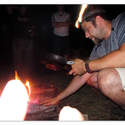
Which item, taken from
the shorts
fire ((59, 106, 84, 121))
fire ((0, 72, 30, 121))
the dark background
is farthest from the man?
the dark background

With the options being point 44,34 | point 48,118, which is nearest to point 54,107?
point 48,118

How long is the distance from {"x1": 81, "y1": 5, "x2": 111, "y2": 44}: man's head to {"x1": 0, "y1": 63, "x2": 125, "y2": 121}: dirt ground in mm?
1080

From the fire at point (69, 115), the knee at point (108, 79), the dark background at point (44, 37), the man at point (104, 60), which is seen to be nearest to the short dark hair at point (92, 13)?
the man at point (104, 60)

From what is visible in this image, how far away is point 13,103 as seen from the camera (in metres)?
2.08

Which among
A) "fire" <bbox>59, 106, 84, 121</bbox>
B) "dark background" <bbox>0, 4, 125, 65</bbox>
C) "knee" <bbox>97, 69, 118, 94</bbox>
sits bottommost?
"fire" <bbox>59, 106, 84, 121</bbox>

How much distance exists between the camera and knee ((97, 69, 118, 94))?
8.61 ft

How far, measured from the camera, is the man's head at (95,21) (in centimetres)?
293

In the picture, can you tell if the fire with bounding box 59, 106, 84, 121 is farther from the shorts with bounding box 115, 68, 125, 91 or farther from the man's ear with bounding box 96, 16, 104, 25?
the man's ear with bounding box 96, 16, 104, 25

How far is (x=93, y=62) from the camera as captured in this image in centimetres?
281

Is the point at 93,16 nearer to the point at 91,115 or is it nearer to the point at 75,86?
the point at 75,86

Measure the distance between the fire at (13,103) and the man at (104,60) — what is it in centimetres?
89

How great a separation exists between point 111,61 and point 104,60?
0.31 feet

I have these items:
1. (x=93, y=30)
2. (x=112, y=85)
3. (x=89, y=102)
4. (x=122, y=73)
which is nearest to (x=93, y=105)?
(x=89, y=102)

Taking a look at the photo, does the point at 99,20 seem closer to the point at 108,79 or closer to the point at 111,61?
the point at 111,61
